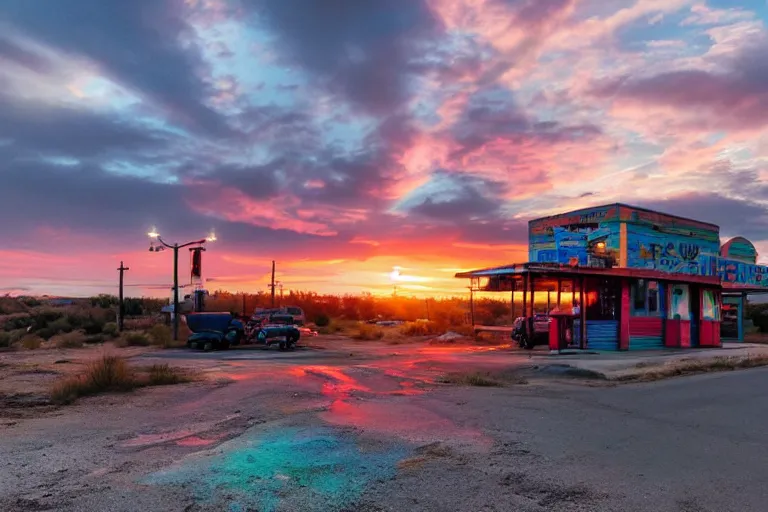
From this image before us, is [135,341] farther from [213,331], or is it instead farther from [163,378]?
[163,378]

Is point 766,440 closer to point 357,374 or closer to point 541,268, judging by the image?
point 357,374

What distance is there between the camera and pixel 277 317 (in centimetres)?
3469

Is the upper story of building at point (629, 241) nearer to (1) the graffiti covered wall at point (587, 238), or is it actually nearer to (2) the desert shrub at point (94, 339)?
(1) the graffiti covered wall at point (587, 238)

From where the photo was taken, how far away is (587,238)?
979 inches

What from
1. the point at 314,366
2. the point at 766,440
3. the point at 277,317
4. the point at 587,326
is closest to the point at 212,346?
the point at 277,317

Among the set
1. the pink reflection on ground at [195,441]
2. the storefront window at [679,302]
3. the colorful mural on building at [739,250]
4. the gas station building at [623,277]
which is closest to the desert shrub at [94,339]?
the gas station building at [623,277]

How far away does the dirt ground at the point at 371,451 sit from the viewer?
549 cm

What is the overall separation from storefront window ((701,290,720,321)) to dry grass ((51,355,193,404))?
74.3 feet

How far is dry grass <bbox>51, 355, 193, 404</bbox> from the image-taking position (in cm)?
1176

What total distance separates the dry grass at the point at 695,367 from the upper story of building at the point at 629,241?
526cm

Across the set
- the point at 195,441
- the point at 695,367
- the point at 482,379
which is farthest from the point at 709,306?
the point at 195,441

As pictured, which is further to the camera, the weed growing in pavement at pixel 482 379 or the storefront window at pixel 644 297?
the storefront window at pixel 644 297

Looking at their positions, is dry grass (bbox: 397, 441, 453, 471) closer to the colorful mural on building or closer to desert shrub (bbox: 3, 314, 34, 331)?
the colorful mural on building

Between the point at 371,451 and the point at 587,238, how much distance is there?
64.9 feet
